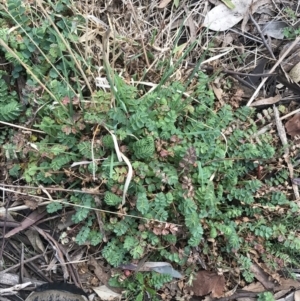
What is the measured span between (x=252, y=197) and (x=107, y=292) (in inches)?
33.2

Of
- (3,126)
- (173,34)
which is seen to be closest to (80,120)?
(3,126)

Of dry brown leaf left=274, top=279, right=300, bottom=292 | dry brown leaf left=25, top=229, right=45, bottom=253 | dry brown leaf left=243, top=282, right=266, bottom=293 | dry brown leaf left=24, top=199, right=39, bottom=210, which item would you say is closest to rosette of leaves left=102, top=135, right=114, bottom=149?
dry brown leaf left=24, top=199, right=39, bottom=210

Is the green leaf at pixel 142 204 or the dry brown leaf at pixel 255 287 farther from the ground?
the green leaf at pixel 142 204

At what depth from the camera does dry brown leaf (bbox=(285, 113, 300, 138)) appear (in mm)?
2439

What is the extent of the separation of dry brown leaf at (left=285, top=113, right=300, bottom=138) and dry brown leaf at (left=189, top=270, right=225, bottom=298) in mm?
815

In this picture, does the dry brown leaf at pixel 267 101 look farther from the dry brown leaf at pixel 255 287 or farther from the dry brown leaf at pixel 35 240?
the dry brown leaf at pixel 35 240

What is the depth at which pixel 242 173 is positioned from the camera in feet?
7.64

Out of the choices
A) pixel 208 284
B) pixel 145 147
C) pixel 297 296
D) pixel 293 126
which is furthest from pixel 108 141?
pixel 297 296

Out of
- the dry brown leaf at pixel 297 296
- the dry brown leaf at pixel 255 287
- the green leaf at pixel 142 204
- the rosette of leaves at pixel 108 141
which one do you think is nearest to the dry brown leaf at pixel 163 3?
the rosette of leaves at pixel 108 141

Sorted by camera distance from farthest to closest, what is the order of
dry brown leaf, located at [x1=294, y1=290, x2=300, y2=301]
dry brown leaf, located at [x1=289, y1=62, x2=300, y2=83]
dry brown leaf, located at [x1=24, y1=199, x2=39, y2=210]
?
dry brown leaf, located at [x1=289, y1=62, x2=300, y2=83] → dry brown leaf, located at [x1=294, y1=290, x2=300, y2=301] → dry brown leaf, located at [x1=24, y1=199, x2=39, y2=210]

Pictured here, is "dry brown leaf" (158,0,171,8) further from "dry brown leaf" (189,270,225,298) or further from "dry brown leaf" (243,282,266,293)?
"dry brown leaf" (243,282,266,293)

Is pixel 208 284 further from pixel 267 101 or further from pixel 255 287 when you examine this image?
pixel 267 101

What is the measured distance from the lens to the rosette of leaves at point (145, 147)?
82.3 inches

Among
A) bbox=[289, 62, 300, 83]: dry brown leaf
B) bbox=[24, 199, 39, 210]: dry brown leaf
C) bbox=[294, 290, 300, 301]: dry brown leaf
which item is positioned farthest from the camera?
bbox=[289, 62, 300, 83]: dry brown leaf
